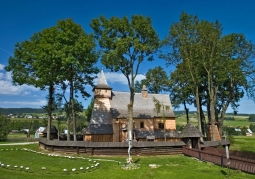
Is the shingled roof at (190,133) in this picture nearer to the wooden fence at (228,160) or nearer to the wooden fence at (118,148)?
the wooden fence at (118,148)

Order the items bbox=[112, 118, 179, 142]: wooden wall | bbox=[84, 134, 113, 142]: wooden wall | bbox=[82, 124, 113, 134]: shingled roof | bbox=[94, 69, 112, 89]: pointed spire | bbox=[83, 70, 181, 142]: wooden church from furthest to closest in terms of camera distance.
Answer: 1. bbox=[94, 69, 112, 89]: pointed spire
2. bbox=[112, 118, 179, 142]: wooden wall
3. bbox=[83, 70, 181, 142]: wooden church
4. bbox=[82, 124, 113, 134]: shingled roof
5. bbox=[84, 134, 113, 142]: wooden wall

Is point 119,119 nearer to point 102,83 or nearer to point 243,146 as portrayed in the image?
point 102,83

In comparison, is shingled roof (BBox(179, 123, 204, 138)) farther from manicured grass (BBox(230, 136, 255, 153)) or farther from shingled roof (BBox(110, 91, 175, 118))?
shingled roof (BBox(110, 91, 175, 118))

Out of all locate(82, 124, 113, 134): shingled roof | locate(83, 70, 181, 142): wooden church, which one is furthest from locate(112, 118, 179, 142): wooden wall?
locate(82, 124, 113, 134): shingled roof

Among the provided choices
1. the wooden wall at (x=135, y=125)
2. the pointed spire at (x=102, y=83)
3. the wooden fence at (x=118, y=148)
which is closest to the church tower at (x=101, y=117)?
the pointed spire at (x=102, y=83)

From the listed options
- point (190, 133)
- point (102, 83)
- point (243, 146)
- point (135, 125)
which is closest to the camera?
point (190, 133)

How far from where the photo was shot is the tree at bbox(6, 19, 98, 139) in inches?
1016

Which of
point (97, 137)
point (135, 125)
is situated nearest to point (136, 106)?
point (135, 125)

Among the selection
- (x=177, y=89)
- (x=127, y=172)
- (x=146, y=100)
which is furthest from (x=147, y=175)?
(x=177, y=89)

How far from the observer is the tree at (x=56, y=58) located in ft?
84.6

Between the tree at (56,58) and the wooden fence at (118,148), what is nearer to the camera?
the wooden fence at (118,148)

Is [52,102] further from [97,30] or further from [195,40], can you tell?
[195,40]

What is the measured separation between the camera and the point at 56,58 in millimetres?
25641

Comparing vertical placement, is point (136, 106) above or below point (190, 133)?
above
